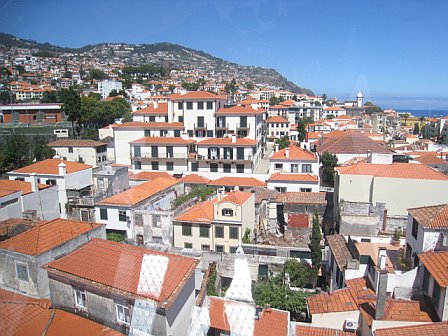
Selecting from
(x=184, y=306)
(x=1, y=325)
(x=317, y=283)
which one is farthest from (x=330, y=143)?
(x=1, y=325)

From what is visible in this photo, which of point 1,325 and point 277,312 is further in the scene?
point 277,312

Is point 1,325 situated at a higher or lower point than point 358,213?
higher

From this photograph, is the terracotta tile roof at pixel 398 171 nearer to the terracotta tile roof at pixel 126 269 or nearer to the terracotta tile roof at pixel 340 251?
the terracotta tile roof at pixel 340 251

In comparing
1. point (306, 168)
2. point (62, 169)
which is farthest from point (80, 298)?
point (306, 168)

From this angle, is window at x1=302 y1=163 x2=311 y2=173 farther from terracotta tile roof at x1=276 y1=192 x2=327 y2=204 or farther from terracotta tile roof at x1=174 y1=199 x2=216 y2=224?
terracotta tile roof at x1=174 y1=199 x2=216 y2=224

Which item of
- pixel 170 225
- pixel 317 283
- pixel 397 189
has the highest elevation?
pixel 397 189

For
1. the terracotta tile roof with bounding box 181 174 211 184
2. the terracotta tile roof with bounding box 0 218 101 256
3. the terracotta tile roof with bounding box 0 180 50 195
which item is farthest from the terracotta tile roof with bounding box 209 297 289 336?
the terracotta tile roof with bounding box 181 174 211 184

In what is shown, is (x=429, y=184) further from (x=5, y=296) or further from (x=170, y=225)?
(x=5, y=296)

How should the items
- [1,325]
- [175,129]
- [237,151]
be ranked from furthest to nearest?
[175,129], [237,151], [1,325]
